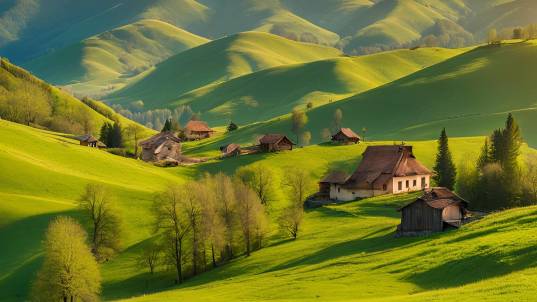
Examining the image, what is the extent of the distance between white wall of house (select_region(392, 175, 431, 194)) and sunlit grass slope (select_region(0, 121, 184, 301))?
40.3m

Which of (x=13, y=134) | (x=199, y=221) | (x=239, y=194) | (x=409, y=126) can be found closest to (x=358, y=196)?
(x=239, y=194)

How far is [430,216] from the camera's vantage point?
2625 inches

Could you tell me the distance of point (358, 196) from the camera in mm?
104125

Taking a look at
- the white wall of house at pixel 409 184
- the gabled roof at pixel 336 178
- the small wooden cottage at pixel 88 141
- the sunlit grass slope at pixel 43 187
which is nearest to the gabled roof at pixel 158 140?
the small wooden cottage at pixel 88 141

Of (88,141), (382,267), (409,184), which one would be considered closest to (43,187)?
(88,141)

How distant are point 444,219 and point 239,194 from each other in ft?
89.9

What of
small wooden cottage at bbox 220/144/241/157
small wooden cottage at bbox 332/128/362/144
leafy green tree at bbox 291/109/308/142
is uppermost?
leafy green tree at bbox 291/109/308/142

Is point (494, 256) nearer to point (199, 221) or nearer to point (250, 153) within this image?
point (199, 221)

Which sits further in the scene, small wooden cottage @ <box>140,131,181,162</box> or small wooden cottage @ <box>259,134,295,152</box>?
small wooden cottage @ <box>140,131,181,162</box>

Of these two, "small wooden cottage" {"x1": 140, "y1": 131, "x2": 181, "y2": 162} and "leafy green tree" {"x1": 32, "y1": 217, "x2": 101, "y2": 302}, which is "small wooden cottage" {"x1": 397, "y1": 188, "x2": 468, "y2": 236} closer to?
"leafy green tree" {"x1": 32, "y1": 217, "x2": 101, "y2": 302}

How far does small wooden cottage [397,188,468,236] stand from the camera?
216 feet

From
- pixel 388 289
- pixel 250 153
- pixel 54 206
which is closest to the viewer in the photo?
pixel 388 289

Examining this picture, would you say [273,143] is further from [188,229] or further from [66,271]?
[66,271]

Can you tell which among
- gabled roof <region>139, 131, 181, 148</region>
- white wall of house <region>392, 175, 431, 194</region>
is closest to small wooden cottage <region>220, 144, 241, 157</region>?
gabled roof <region>139, 131, 181, 148</region>
